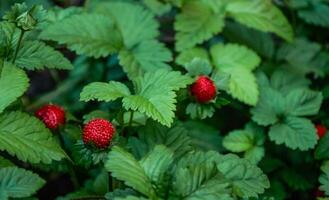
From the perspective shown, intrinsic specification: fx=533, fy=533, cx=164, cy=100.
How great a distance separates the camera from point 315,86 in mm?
2635

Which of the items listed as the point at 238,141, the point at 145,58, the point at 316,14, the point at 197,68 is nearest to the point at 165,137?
the point at 197,68

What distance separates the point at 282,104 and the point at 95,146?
2.95 ft

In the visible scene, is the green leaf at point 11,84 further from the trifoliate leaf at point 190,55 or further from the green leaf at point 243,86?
the green leaf at point 243,86

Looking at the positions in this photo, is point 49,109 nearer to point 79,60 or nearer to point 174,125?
point 174,125

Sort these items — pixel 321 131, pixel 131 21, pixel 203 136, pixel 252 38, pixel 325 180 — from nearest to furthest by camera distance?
pixel 325 180 → pixel 321 131 → pixel 203 136 → pixel 131 21 → pixel 252 38

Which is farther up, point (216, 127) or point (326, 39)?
point (326, 39)

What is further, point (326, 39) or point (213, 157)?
point (326, 39)

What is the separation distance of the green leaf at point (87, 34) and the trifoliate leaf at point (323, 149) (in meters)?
0.92

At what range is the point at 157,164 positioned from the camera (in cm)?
154

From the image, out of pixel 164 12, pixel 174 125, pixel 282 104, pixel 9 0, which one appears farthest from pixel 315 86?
pixel 9 0

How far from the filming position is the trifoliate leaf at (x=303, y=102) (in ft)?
7.11

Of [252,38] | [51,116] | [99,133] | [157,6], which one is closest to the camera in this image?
[99,133]

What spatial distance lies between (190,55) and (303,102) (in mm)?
528

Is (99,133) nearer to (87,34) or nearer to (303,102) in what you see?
(87,34)
